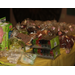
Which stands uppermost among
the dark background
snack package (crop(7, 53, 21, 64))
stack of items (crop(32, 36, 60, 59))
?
the dark background

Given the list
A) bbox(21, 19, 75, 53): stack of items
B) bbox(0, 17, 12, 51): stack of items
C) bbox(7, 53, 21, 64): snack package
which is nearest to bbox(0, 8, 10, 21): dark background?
bbox(21, 19, 75, 53): stack of items

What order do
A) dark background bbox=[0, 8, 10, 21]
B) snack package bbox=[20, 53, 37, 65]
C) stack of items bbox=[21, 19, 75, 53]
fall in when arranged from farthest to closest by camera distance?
dark background bbox=[0, 8, 10, 21], stack of items bbox=[21, 19, 75, 53], snack package bbox=[20, 53, 37, 65]

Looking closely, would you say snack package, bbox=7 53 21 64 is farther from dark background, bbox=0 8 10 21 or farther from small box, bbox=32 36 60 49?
dark background, bbox=0 8 10 21

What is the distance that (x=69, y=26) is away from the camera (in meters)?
2.33

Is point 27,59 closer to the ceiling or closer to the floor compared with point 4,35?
closer to the floor

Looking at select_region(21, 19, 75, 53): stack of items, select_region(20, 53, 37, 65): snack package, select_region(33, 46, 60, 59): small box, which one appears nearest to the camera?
select_region(20, 53, 37, 65): snack package

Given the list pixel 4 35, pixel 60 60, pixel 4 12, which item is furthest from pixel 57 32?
pixel 4 12

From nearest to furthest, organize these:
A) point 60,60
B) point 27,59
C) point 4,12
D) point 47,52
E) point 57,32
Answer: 1. point 27,59
2. point 47,52
3. point 60,60
4. point 57,32
5. point 4,12

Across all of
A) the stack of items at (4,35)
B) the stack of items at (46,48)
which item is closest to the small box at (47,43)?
the stack of items at (46,48)

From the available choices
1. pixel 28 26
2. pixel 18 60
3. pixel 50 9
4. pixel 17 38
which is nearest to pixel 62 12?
pixel 50 9

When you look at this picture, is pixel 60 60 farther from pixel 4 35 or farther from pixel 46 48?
pixel 4 35

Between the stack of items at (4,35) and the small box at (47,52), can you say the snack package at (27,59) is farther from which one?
the stack of items at (4,35)

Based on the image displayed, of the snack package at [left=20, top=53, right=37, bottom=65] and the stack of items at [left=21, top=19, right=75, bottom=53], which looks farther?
the stack of items at [left=21, top=19, right=75, bottom=53]

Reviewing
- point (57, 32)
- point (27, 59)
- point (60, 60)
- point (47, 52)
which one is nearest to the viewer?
point (27, 59)
